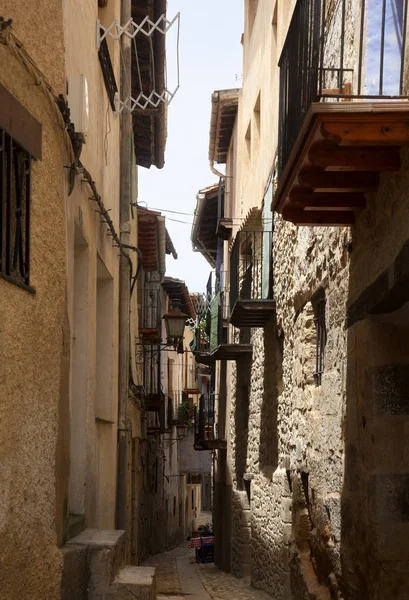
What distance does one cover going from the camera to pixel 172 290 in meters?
31.1

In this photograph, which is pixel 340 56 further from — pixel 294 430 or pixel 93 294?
pixel 294 430

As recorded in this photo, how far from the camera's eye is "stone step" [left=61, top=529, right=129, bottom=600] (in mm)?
6297

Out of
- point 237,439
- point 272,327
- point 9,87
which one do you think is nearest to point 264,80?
point 272,327

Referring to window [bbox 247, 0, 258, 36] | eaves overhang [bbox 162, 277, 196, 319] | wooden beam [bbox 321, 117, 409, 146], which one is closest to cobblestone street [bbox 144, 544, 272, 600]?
wooden beam [bbox 321, 117, 409, 146]

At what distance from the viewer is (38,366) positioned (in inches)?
221

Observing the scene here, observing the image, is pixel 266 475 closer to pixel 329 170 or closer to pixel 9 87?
pixel 329 170

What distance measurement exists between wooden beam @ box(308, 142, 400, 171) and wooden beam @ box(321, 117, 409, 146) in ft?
0.91

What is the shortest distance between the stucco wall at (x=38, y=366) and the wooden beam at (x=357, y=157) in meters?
1.66

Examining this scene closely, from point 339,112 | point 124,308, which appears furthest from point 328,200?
point 124,308

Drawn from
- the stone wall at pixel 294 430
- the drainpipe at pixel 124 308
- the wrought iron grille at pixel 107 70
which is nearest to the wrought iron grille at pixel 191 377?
the stone wall at pixel 294 430

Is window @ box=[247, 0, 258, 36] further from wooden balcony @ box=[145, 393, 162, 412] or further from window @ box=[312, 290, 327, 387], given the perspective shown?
window @ box=[312, 290, 327, 387]

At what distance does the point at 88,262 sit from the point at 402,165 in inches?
138

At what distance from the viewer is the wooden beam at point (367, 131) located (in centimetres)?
522

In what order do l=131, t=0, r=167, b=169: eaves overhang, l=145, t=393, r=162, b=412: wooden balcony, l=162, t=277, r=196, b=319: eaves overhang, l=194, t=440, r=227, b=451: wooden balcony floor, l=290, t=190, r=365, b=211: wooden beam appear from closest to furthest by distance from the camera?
l=290, t=190, r=365, b=211: wooden beam → l=131, t=0, r=167, b=169: eaves overhang → l=194, t=440, r=227, b=451: wooden balcony floor → l=145, t=393, r=162, b=412: wooden balcony → l=162, t=277, r=196, b=319: eaves overhang
